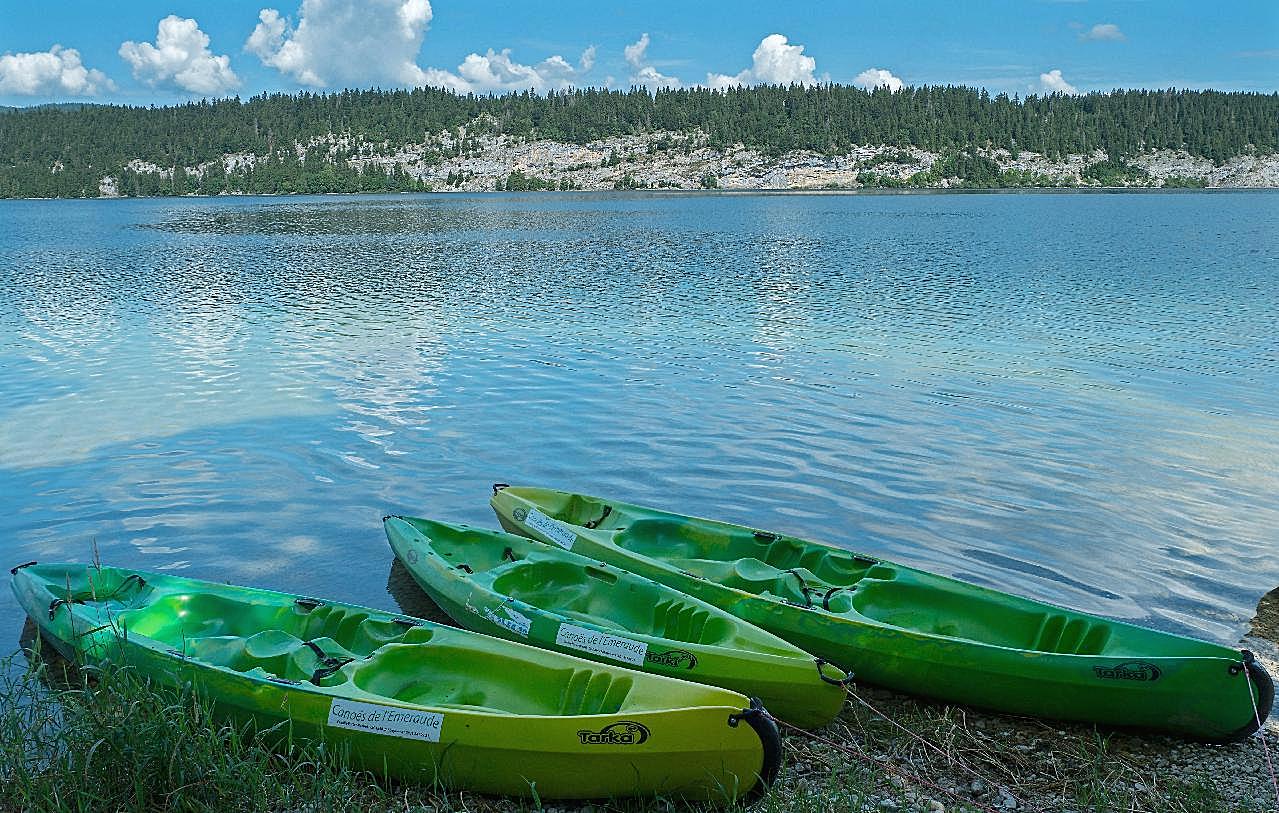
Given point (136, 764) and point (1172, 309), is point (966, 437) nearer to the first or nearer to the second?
point (136, 764)

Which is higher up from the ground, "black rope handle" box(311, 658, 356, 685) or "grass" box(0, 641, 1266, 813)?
"black rope handle" box(311, 658, 356, 685)

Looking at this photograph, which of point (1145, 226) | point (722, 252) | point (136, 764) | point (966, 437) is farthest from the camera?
point (1145, 226)

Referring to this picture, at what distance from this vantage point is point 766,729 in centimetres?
642

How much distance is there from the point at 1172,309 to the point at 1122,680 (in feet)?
87.7

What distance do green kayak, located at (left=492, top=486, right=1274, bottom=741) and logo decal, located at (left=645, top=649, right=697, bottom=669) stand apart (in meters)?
1.26

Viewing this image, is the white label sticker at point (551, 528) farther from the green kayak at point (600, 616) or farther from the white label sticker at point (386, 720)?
the white label sticker at point (386, 720)

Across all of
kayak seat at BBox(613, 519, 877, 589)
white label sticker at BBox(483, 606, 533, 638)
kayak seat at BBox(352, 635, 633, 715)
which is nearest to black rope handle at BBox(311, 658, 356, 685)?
kayak seat at BBox(352, 635, 633, 715)

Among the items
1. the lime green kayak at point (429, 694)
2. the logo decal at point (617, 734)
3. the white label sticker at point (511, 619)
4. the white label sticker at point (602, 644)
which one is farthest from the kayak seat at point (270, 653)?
the logo decal at point (617, 734)

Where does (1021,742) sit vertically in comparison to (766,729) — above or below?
below

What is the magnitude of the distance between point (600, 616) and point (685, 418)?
31.7ft

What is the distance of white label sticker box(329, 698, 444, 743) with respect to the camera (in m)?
6.76

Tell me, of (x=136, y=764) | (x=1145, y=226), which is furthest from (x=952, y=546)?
(x=1145, y=226)

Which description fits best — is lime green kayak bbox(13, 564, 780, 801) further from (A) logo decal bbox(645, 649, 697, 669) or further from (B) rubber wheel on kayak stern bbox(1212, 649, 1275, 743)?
(B) rubber wheel on kayak stern bbox(1212, 649, 1275, 743)

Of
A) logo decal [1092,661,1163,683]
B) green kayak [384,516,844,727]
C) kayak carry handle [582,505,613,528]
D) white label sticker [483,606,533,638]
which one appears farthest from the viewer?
kayak carry handle [582,505,613,528]
